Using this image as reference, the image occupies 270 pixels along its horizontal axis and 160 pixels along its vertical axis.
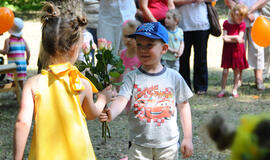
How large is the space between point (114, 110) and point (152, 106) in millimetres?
271

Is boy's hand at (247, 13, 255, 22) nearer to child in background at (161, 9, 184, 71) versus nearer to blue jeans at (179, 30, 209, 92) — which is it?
blue jeans at (179, 30, 209, 92)

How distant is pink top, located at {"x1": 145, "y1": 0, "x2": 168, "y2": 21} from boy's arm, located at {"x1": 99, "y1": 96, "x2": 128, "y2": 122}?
417cm

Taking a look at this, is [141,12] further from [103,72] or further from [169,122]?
[169,122]

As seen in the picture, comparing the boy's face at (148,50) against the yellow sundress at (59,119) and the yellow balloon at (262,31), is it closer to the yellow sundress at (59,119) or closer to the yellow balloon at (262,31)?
the yellow sundress at (59,119)

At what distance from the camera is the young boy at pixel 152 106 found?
2.84m

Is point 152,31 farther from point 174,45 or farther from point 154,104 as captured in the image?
point 174,45

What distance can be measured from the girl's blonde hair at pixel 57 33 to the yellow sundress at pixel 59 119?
0.09 meters

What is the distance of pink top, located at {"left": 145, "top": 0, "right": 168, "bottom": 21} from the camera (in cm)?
Result: 685

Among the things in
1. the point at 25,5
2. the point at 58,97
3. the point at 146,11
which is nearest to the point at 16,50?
the point at 146,11

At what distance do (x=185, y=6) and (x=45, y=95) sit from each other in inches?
210

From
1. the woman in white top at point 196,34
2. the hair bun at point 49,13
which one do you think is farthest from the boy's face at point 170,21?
the hair bun at point 49,13

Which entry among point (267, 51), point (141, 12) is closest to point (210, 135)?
point (141, 12)

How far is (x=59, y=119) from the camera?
2475 millimetres

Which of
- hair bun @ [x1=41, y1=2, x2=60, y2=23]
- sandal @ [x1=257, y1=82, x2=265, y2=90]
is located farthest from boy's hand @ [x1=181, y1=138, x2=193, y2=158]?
sandal @ [x1=257, y1=82, x2=265, y2=90]
